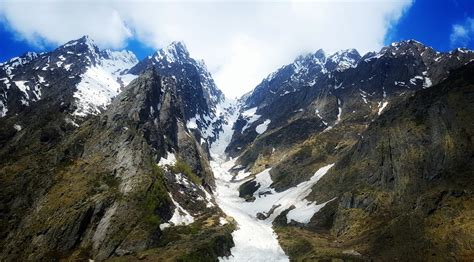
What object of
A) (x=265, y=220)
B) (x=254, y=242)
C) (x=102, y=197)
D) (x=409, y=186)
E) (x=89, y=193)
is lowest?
(x=254, y=242)

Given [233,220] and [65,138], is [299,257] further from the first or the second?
[65,138]

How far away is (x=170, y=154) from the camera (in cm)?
18238

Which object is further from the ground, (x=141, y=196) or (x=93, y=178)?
(x=93, y=178)

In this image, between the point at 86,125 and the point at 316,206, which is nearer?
the point at 316,206

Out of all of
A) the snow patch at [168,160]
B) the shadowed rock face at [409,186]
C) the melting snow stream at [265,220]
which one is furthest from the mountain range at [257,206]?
the snow patch at [168,160]

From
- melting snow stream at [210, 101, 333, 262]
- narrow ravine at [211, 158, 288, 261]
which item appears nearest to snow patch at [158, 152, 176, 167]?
melting snow stream at [210, 101, 333, 262]

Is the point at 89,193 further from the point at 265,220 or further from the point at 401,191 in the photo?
the point at 401,191

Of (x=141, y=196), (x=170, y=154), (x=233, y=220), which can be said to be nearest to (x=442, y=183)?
(x=233, y=220)

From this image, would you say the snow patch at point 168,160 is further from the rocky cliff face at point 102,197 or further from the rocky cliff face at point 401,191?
the rocky cliff face at point 401,191

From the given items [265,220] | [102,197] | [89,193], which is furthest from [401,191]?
[89,193]

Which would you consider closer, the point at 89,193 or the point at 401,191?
the point at 401,191

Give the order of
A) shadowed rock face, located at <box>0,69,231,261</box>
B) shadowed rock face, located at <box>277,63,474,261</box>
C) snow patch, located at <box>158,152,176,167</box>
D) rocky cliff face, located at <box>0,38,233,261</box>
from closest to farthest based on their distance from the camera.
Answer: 1. shadowed rock face, located at <box>277,63,474,261</box>
2. rocky cliff face, located at <box>0,38,233,261</box>
3. shadowed rock face, located at <box>0,69,231,261</box>
4. snow patch, located at <box>158,152,176,167</box>

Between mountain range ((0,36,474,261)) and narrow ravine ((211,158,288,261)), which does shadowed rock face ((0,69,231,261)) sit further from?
narrow ravine ((211,158,288,261))

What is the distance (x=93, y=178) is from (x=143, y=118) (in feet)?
177
